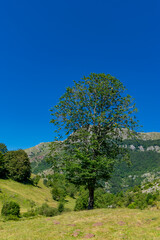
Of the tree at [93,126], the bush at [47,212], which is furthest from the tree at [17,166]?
the tree at [93,126]

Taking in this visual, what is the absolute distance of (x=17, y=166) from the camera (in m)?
70.4

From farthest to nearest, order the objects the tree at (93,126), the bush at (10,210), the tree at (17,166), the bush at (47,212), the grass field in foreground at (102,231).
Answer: the tree at (17,166), the bush at (47,212), the bush at (10,210), the tree at (93,126), the grass field in foreground at (102,231)

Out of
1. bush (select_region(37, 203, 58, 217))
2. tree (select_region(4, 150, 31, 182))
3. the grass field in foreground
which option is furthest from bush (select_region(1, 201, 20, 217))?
tree (select_region(4, 150, 31, 182))

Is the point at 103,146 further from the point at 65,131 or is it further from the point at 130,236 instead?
the point at 130,236

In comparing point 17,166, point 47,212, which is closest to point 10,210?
point 47,212

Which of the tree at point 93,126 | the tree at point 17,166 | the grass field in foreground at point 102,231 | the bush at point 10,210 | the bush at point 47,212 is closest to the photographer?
the grass field in foreground at point 102,231

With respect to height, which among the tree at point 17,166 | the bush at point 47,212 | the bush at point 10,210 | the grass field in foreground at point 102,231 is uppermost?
the tree at point 17,166

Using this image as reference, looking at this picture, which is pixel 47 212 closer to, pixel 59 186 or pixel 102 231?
pixel 102 231

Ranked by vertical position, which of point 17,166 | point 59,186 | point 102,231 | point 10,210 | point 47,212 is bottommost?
point 47,212

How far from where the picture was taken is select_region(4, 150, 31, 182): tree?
69.2 metres

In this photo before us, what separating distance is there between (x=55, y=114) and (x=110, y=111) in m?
7.94

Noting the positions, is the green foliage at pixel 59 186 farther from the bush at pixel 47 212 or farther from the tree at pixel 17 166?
the tree at pixel 17 166

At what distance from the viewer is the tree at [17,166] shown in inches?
2726

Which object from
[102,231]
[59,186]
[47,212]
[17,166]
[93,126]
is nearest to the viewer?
[102,231]
